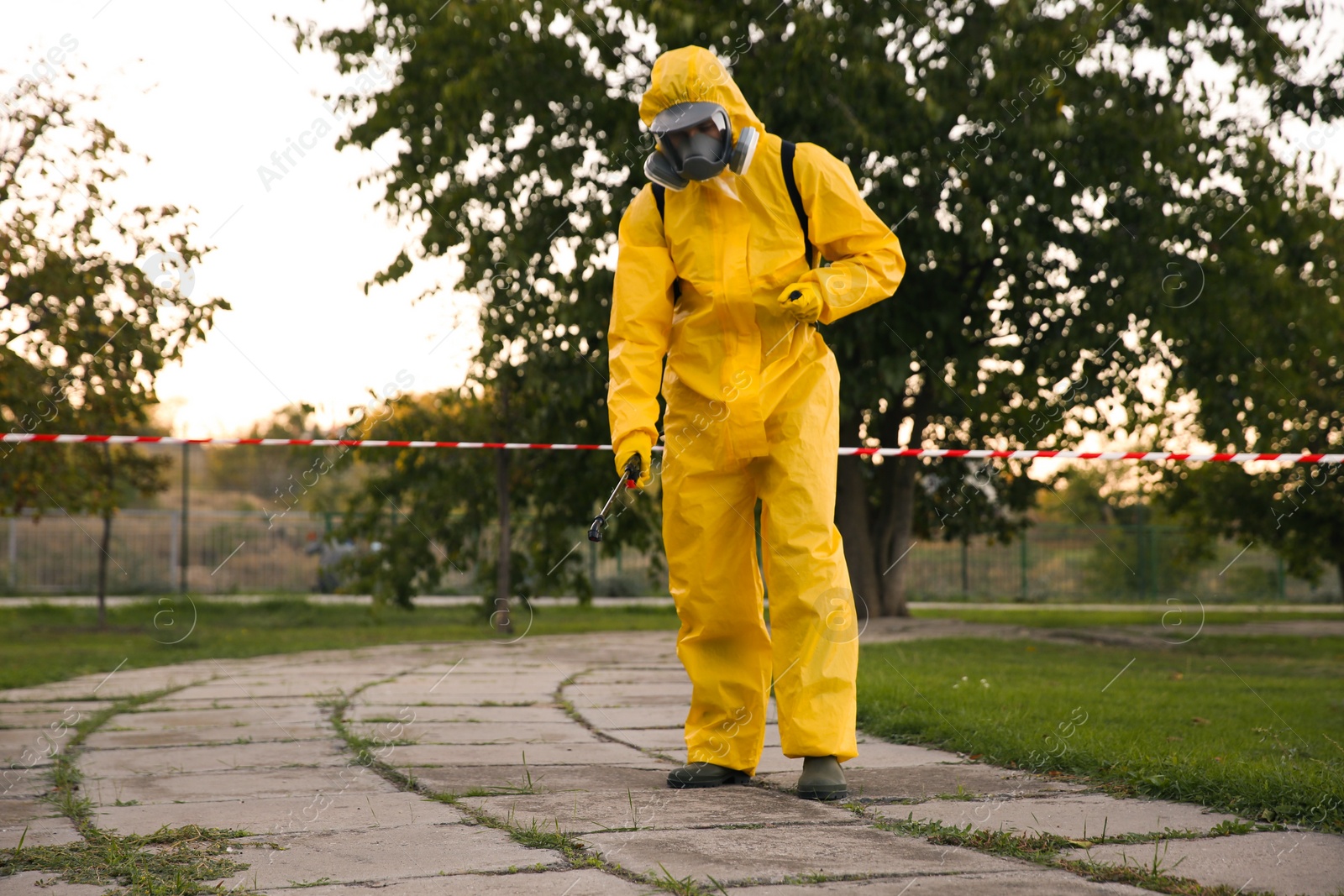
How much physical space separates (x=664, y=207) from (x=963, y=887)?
2100 mm

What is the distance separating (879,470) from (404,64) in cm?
575

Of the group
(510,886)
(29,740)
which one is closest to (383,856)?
(510,886)

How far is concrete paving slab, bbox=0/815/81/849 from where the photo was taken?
8.39 ft

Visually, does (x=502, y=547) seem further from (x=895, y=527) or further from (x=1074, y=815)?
(x=1074, y=815)

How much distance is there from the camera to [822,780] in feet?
9.96

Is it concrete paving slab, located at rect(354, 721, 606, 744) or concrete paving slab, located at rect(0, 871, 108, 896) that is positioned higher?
concrete paving slab, located at rect(0, 871, 108, 896)

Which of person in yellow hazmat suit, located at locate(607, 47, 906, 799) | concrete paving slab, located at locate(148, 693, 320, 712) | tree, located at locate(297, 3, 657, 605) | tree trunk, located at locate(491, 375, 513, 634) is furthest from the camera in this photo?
tree trunk, located at locate(491, 375, 513, 634)

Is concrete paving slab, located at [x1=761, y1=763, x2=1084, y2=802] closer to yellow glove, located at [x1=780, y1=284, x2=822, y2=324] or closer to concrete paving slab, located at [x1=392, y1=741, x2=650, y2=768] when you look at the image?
concrete paving slab, located at [x1=392, y1=741, x2=650, y2=768]

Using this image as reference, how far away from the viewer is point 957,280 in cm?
953

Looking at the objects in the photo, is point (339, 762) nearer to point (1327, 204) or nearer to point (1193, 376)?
point (1193, 376)

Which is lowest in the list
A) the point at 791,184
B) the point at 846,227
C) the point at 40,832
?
the point at 40,832

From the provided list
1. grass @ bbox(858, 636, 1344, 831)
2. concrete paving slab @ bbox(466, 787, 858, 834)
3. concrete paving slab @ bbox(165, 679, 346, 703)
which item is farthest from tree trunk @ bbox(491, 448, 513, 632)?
concrete paving slab @ bbox(466, 787, 858, 834)

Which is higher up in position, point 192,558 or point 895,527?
point 895,527

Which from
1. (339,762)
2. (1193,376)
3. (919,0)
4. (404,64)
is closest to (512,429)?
(404,64)
